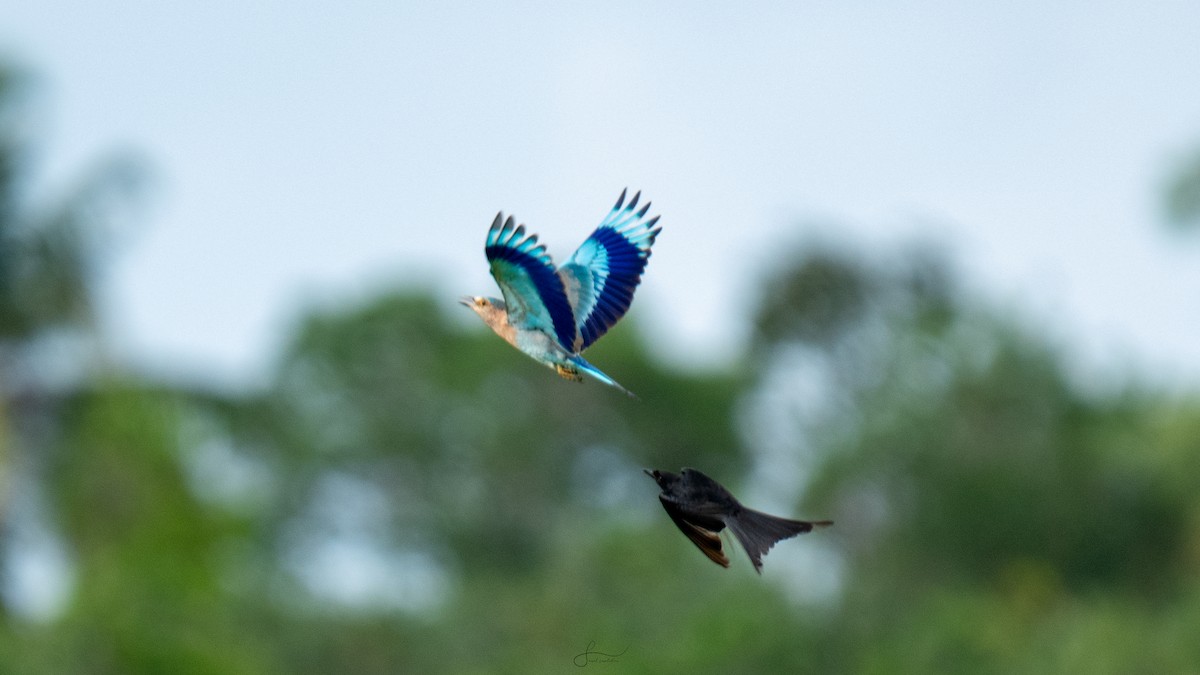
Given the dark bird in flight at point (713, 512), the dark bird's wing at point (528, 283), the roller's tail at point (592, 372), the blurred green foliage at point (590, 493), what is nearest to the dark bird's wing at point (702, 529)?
the dark bird in flight at point (713, 512)

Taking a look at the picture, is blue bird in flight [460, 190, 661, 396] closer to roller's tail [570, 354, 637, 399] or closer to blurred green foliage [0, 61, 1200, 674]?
roller's tail [570, 354, 637, 399]

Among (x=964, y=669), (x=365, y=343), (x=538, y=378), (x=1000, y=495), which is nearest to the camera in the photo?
(x=964, y=669)

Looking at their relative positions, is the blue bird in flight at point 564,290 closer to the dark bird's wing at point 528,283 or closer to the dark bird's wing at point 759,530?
the dark bird's wing at point 528,283

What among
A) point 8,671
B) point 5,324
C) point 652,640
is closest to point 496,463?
point 5,324

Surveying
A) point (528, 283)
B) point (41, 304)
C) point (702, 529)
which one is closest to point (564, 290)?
point (528, 283)

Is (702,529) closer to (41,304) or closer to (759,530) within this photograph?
(759,530)

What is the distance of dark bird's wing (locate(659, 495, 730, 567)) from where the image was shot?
5.79 metres

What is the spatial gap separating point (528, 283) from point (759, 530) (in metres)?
1.11

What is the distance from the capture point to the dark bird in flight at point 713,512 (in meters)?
5.71

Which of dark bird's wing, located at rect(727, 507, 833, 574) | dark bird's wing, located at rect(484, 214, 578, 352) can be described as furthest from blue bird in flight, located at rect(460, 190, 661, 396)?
dark bird's wing, located at rect(727, 507, 833, 574)

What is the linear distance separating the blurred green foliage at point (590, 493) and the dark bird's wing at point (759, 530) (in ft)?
120

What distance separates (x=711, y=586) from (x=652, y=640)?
6.16 metres

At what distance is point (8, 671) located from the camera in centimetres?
4053

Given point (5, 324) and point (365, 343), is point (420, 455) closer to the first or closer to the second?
point (365, 343)
